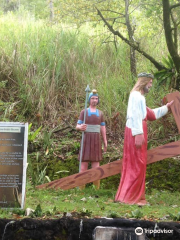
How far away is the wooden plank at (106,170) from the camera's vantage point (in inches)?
252

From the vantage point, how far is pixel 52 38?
39.5 feet

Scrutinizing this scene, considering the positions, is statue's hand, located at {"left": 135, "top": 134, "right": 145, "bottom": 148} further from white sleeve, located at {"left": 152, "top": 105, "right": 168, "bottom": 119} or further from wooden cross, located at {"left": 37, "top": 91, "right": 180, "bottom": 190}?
white sleeve, located at {"left": 152, "top": 105, "right": 168, "bottom": 119}

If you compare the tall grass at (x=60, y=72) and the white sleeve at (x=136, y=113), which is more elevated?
the tall grass at (x=60, y=72)

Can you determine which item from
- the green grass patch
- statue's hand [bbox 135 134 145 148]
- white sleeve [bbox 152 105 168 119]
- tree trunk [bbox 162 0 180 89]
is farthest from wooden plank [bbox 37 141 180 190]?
tree trunk [bbox 162 0 180 89]

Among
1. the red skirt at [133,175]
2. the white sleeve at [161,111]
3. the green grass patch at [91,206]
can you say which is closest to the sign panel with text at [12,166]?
the green grass patch at [91,206]

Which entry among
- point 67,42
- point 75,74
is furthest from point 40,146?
point 67,42

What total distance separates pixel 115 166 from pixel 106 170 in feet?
0.51

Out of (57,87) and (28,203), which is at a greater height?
(57,87)

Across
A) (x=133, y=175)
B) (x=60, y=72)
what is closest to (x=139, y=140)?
(x=133, y=175)

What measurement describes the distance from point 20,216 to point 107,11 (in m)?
8.14

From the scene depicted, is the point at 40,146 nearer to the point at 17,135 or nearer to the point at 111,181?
the point at 111,181

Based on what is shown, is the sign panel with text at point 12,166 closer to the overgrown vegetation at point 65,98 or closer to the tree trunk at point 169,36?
the overgrown vegetation at point 65,98

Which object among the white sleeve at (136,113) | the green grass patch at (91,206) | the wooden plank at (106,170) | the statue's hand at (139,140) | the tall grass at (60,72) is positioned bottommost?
the green grass patch at (91,206)

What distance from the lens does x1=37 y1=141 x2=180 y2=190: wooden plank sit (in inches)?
252
